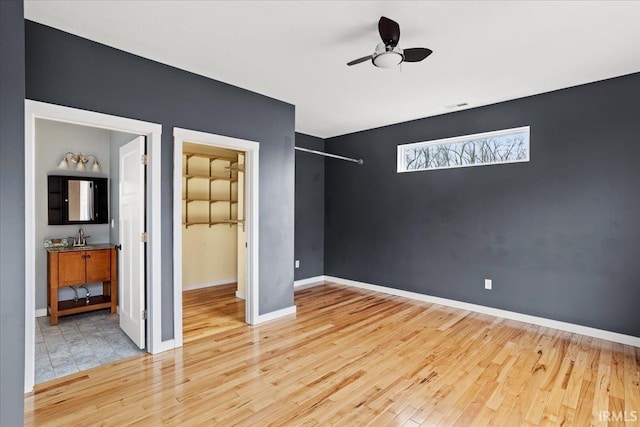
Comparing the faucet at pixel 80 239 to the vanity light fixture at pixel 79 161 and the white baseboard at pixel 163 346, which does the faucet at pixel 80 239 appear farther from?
the white baseboard at pixel 163 346

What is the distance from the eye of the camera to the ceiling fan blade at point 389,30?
2271 mm

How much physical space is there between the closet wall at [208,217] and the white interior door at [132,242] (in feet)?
6.11

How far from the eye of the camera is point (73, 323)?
393 cm

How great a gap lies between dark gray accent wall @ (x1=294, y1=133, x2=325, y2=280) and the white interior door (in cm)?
295

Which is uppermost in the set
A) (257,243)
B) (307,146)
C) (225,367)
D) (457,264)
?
(307,146)

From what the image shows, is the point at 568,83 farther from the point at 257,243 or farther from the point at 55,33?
the point at 55,33

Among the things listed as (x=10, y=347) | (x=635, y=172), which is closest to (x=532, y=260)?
(x=635, y=172)

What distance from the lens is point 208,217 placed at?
588 centimetres

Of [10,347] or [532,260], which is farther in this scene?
[532,260]

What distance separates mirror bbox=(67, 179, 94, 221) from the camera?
4500 mm

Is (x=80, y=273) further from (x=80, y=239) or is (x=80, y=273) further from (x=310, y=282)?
(x=310, y=282)

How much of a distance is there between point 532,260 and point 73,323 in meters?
5.70

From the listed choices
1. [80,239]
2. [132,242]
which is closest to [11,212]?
Answer: [132,242]

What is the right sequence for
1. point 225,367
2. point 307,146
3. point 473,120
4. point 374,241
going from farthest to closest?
1. point 307,146
2. point 374,241
3. point 473,120
4. point 225,367
